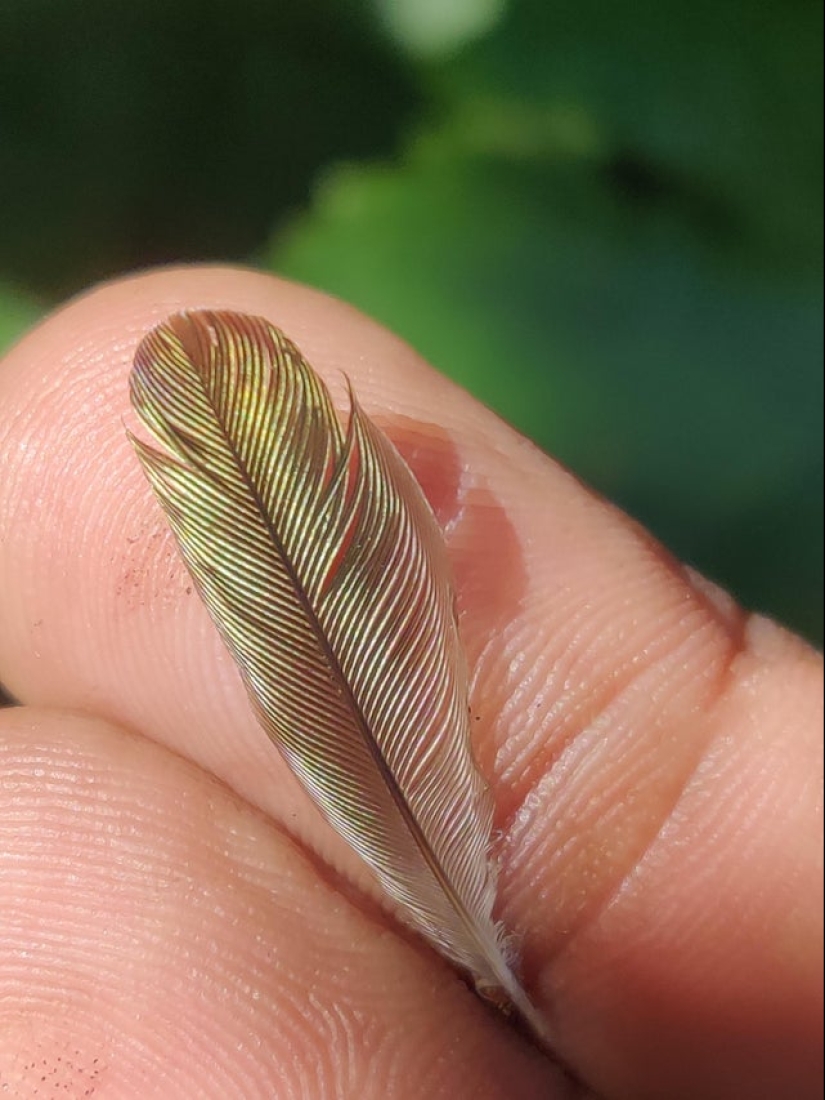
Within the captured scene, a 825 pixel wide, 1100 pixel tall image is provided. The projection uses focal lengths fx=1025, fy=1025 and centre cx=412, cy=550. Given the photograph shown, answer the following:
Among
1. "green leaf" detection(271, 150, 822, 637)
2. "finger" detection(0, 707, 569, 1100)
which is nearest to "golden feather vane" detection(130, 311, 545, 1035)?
"finger" detection(0, 707, 569, 1100)

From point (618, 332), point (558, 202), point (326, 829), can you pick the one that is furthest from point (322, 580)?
point (558, 202)

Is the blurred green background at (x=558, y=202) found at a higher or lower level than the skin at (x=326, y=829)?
higher

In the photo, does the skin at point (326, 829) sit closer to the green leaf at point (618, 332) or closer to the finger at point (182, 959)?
the finger at point (182, 959)

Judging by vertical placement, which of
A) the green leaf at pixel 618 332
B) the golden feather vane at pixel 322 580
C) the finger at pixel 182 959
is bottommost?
the finger at pixel 182 959

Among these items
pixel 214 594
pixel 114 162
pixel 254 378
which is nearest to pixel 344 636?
pixel 214 594

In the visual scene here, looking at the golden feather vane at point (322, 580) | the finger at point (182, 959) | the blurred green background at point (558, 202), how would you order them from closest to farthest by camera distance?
the golden feather vane at point (322, 580) < the finger at point (182, 959) < the blurred green background at point (558, 202)

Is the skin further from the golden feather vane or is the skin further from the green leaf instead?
the green leaf

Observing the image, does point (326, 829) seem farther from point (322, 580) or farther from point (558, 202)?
point (558, 202)

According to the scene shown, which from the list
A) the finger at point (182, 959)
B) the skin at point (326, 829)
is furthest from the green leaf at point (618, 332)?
the finger at point (182, 959)
